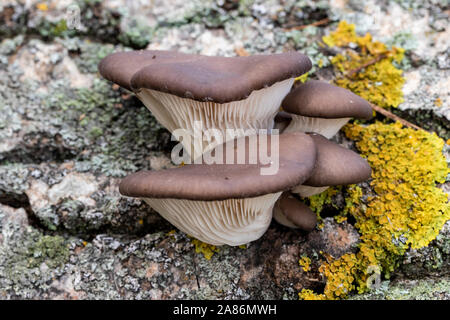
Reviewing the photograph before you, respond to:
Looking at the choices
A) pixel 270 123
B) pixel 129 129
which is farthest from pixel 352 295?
A: pixel 129 129

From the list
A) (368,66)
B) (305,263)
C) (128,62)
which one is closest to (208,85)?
(128,62)

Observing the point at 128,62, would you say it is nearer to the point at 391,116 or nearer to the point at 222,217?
the point at 222,217

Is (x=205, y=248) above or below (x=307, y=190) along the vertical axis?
below

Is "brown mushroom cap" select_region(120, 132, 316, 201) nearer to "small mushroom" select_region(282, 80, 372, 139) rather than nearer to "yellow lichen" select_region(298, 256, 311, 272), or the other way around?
"small mushroom" select_region(282, 80, 372, 139)

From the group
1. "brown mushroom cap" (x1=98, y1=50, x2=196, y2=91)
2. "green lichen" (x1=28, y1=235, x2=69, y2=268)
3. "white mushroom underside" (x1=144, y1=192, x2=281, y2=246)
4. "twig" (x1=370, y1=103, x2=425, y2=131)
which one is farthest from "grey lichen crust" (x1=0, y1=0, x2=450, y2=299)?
"brown mushroom cap" (x1=98, y1=50, x2=196, y2=91)

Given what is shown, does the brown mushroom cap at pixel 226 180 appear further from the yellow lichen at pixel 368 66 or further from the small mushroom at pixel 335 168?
the yellow lichen at pixel 368 66

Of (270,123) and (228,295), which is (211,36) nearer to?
(270,123)

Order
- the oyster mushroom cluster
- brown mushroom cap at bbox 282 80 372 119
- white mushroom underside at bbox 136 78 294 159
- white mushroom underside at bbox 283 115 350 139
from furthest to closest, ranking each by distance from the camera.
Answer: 1. white mushroom underside at bbox 283 115 350 139
2. brown mushroom cap at bbox 282 80 372 119
3. white mushroom underside at bbox 136 78 294 159
4. the oyster mushroom cluster
